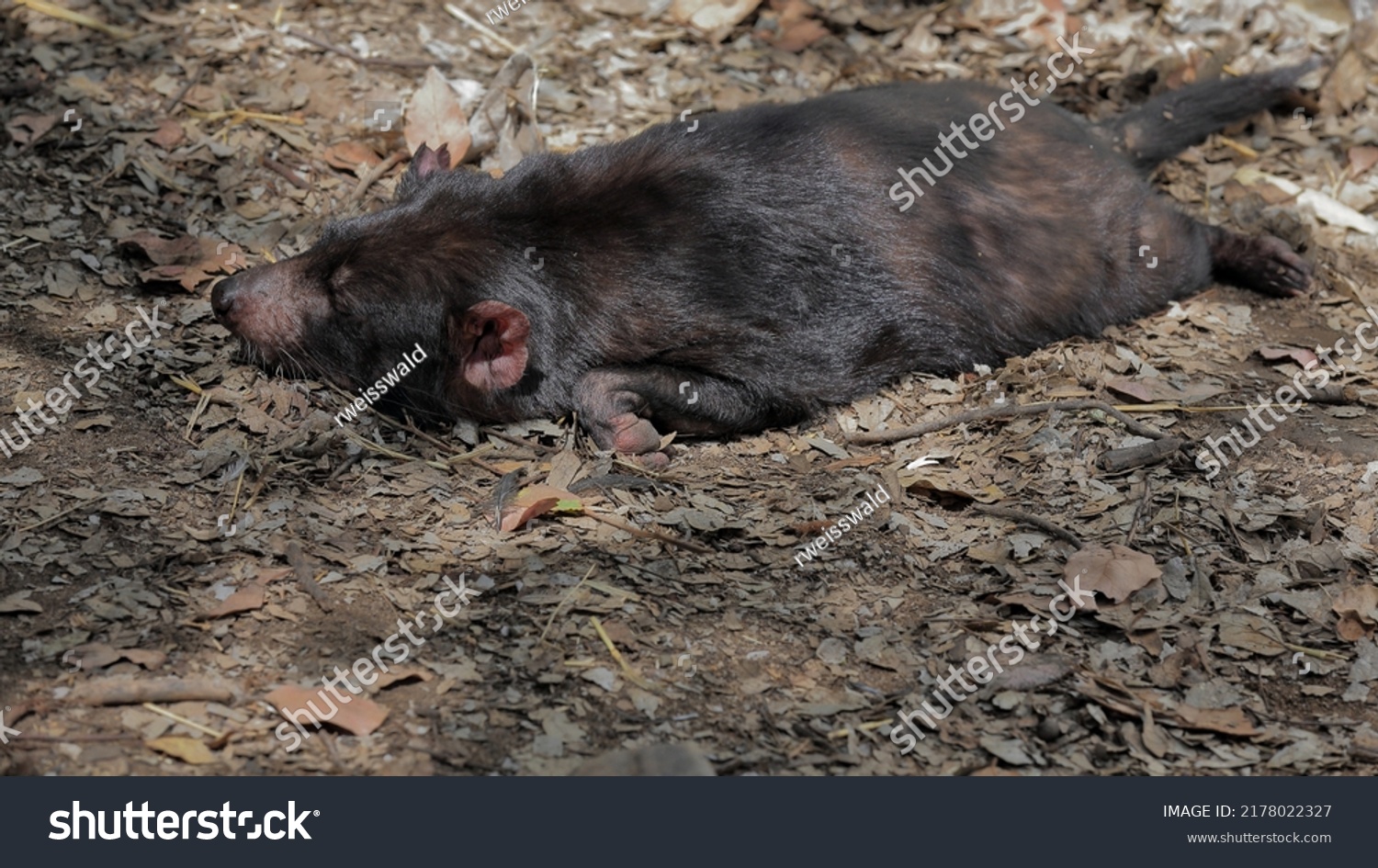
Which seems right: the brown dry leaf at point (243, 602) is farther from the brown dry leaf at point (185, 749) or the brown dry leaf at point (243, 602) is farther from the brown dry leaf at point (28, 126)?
the brown dry leaf at point (28, 126)

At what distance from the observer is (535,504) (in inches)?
181

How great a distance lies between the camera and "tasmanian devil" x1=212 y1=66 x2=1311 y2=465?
5.13 metres

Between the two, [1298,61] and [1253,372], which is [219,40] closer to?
[1253,372]

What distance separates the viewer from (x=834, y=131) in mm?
5512

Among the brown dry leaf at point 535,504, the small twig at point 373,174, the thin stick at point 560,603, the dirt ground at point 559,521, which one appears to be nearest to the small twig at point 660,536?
the dirt ground at point 559,521

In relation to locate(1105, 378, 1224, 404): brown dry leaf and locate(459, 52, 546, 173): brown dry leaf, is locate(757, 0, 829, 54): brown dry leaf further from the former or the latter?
locate(1105, 378, 1224, 404): brown dry leaf

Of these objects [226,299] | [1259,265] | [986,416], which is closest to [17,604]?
[226,299]

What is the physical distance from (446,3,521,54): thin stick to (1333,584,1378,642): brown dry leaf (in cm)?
459

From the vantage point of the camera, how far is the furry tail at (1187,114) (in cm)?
673

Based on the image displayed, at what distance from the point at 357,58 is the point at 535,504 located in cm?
311

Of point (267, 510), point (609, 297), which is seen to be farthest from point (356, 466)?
point (609, 297)

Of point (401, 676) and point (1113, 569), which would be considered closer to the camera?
point (401, 676)

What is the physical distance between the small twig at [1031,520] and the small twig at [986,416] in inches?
18.5

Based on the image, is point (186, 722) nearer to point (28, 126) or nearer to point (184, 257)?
point (184, 257)
